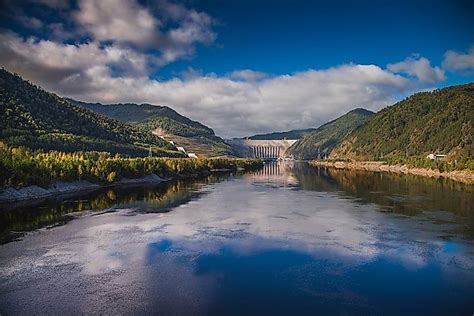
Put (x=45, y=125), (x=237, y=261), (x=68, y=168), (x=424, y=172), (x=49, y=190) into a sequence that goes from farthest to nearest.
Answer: (x=45, y=125) → (x=424, y=172) → (x=68, y=168) → (x=49, y=190) → (x=237, y=261)

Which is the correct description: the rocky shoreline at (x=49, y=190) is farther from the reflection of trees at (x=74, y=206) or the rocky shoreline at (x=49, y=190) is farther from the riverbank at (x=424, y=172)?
the riverbank at (x=424, y=172)

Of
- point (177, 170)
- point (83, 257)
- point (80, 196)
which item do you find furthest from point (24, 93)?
point (83, 257)

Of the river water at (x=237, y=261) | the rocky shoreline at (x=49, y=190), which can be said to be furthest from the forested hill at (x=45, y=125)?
the river water at (x=237, y=261)

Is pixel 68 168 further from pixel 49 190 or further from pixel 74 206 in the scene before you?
pixel 74 206

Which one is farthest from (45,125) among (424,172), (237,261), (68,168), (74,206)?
(237,261)

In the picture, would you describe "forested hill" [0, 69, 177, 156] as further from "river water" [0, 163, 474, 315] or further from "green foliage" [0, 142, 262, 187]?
"river water" [0, 163, 474, 315]
